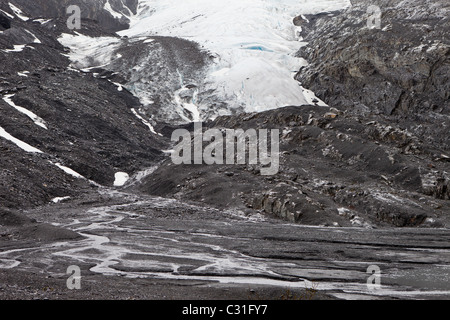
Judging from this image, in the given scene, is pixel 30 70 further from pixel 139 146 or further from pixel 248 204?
pixel 248 204

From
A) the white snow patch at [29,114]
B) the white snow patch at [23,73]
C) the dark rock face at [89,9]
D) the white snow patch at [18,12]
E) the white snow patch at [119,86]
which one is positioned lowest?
the white snow patch at [29,114]

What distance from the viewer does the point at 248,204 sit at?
121 ft

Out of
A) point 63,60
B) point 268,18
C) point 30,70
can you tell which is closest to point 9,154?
point 30,70

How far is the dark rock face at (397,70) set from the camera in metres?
59.5

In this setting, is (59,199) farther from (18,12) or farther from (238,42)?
(18,12)

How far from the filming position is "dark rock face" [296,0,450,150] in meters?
59.5

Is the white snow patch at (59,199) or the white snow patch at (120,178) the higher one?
the white snow patch at (59,199)
